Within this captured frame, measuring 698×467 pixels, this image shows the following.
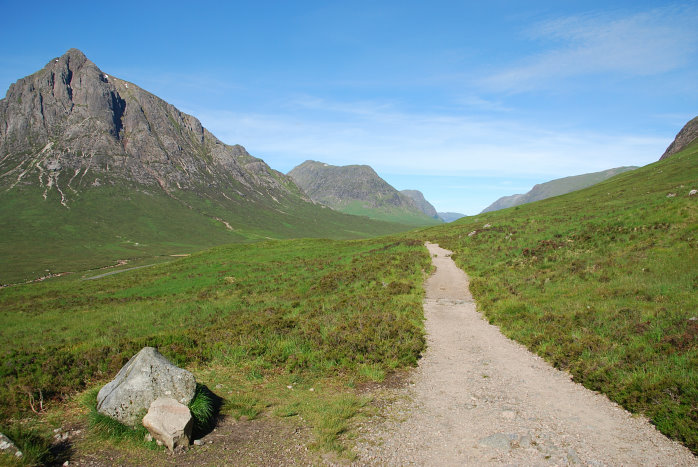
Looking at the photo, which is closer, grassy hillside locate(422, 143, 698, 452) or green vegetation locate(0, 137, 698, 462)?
grassy hillside locate(422, 143, 698, 452)

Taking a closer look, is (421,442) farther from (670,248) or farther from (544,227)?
(544,227)

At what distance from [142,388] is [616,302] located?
18823 mm

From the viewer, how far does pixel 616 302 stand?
15.8 metres

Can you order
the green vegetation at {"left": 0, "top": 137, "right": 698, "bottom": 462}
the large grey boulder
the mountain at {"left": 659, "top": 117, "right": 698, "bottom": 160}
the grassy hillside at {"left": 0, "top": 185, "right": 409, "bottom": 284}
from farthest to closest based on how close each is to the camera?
the mountain at {"left": 659, "top": 117, "right": 698, "bottom": 160} → the grassy hillside at {"left": 0, "top": 185, "right": 409, "bottom": 284} → the green vegetation at {"left": 0, "top": 137, "right": 698, "bottom": 462} → the large grey boulder

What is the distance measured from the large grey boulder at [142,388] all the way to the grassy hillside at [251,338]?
1.60m

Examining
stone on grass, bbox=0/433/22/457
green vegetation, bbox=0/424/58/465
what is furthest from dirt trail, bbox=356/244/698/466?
stone on grass, bbox=0/433/22/457

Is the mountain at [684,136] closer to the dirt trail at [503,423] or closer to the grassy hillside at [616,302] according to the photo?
the grassy hillside at [616,302]

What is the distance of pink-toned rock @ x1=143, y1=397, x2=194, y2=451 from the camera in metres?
7.75

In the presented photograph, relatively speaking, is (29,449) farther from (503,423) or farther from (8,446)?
(503,423)

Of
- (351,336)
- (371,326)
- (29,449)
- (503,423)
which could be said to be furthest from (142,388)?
(371,326)

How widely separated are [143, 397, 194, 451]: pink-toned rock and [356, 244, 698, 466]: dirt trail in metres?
3.99

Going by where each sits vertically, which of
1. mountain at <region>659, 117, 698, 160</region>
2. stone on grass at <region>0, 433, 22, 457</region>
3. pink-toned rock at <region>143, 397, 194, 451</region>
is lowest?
pink-toned rock at <region>143, 397, 194, 451</region>

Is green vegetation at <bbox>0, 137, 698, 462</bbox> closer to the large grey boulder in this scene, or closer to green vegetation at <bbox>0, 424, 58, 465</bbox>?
green vegetation at <bbox>0, 424, 58, 465</bbox>

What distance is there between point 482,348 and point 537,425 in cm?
606
